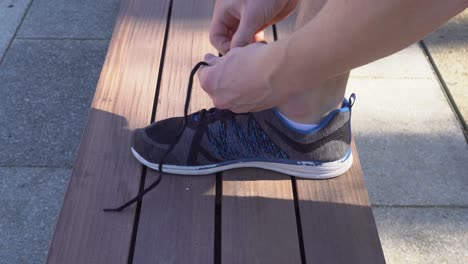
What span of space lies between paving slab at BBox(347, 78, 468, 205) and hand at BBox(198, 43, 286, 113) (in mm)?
721

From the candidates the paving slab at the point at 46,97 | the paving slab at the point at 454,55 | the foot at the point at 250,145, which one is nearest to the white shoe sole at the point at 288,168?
the foot at the point at 250,145

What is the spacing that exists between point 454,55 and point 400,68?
229 mm

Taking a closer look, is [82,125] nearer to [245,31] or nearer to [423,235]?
[245,31]

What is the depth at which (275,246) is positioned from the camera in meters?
1.01

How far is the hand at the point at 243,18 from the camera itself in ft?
3.48

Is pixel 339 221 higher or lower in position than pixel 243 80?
lower

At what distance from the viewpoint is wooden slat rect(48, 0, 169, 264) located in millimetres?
1000

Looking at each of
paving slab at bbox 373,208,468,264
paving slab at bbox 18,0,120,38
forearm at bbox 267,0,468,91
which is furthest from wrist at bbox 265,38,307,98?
paving slab at bbox 18,0,120,38

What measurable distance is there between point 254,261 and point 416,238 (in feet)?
2.10

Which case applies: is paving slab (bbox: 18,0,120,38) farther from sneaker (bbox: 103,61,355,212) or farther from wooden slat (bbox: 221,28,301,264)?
wooden slat (bbox: 221,28,301,264)

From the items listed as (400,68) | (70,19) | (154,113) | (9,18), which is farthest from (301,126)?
(9,18)

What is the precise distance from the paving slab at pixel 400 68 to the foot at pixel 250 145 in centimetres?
84

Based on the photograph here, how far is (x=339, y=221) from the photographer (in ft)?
3.43

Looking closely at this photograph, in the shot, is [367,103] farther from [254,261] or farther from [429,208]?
[254,261]
